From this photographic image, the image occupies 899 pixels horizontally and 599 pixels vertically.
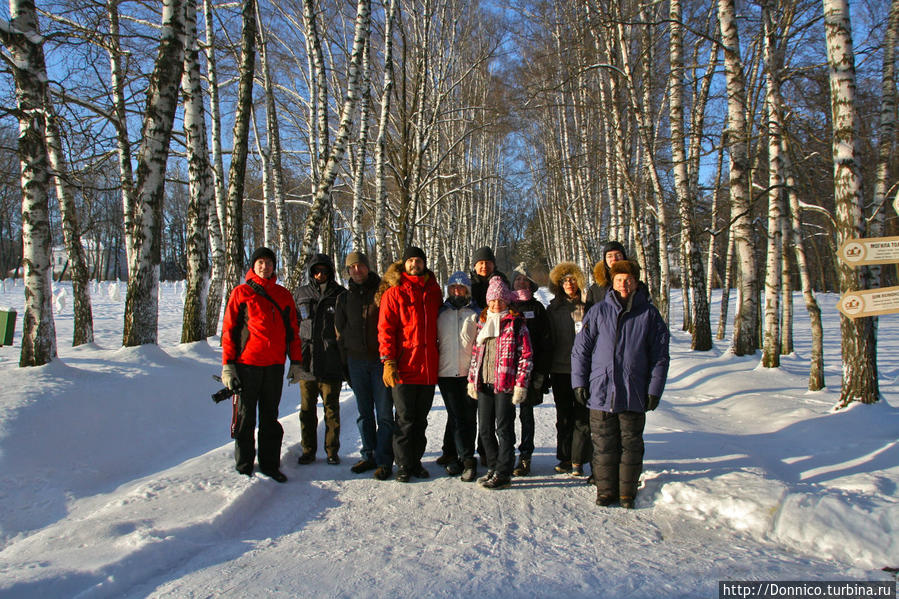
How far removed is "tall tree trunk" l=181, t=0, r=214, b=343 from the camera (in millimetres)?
9047

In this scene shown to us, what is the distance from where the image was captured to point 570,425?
4695 mm

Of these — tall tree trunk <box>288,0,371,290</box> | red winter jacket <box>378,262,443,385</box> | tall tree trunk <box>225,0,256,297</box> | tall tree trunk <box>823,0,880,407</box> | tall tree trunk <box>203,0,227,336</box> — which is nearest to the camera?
red winter jacket <box>378,262,443,385</box>

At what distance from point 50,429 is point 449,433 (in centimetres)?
395

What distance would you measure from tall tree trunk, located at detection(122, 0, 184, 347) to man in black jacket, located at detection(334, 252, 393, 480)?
177 inches

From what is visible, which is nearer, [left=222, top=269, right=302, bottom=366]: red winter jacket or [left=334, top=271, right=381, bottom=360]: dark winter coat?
[left=222, top=269, right=302, bottom=366]: red winter jacket

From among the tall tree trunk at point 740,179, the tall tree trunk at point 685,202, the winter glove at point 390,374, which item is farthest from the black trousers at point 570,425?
the tall tree trunk at point 685,202

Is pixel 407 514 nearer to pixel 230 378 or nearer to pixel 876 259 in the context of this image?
pixel 230 378

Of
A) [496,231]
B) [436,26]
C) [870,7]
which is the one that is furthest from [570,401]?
[496,231]

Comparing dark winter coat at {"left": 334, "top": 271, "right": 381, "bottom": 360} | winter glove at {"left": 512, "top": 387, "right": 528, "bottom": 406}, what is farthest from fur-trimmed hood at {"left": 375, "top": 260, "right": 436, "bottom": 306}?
winter glove at {"left": 512, "top": 387, "right": 528, "bottom": 406}

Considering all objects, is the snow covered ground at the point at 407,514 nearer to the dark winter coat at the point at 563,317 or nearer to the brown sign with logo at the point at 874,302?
the dark winter coat at the point at 563,317

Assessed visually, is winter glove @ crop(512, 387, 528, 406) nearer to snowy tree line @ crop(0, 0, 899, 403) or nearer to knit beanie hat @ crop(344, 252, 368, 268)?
knit beanie hat @ crop(344, 252, 368, 268)

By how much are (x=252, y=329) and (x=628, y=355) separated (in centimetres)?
307

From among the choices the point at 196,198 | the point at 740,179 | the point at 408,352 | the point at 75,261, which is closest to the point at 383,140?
the point at 196,198

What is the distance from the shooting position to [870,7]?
9.36 meters
